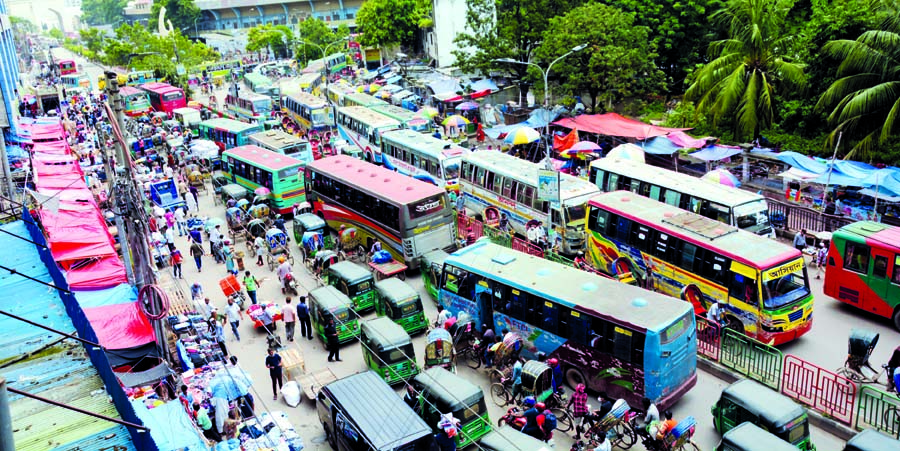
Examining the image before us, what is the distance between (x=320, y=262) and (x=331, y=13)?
112m

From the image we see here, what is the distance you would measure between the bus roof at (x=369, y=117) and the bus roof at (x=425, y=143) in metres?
1.34

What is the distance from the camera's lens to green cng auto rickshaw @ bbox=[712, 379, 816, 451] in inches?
504

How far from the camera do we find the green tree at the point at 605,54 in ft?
126

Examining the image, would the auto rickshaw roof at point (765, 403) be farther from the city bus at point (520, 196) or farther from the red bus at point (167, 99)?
the red bus at point (167, 99)

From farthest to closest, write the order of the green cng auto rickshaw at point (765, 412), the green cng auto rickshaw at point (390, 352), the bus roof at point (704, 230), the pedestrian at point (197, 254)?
the pedestrian at point (197, 254), the bus roof at point (704, 230), the green cng auto rickshaw at point (390, 352), the green cng auto rickshaw at point (765, 412)

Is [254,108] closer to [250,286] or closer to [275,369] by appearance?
[250,286]

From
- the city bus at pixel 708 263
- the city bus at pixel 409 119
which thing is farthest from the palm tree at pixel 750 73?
the city bus at pixel 409 119

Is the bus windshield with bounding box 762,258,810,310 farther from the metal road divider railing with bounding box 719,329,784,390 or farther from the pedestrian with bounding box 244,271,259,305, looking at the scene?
the pedestrian with bounding box 244,271,259,305

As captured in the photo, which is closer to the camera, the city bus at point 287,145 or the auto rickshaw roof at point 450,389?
the auto rickshaw roof at point 450,389

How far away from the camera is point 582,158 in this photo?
34.3 meters

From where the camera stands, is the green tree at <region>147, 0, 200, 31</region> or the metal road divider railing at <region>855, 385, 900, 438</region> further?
the green tree at <region>147, 0, 200, 31</region>

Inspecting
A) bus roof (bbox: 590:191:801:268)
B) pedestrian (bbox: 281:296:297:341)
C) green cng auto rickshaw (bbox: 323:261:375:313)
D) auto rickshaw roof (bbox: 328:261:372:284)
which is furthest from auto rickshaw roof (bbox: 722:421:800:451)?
pedestrian (bbox: 281:296:297:341)

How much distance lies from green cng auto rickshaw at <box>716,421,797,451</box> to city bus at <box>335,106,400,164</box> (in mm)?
27803

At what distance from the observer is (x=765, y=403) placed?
13242mm
